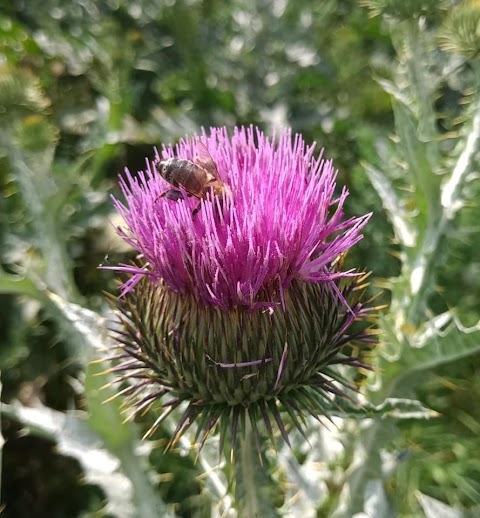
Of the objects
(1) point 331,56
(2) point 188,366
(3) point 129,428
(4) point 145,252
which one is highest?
(1) point 331,56

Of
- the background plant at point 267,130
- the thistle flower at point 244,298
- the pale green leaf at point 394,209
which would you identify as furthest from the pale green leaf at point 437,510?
the pale green leaf at point 394,209

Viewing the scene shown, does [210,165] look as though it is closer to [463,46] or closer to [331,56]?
[463,46]

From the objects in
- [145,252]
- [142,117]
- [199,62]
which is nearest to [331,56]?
[199,62]

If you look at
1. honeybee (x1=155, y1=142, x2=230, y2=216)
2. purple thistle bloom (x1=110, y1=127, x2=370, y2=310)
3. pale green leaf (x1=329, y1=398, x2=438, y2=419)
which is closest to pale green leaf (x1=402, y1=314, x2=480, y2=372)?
pale green leaf (x1=329, y1=398, x2=438, y2=419)

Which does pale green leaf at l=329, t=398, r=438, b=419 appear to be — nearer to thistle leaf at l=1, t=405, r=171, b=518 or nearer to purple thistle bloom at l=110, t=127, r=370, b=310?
purple thistle bloom at l=110, t=127, r=370, b=310

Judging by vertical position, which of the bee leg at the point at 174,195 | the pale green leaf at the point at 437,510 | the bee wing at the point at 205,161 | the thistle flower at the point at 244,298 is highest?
the bee wing at the point at 205,161

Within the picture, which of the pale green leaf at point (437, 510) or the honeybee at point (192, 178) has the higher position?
the honeybee at point (192, 178)

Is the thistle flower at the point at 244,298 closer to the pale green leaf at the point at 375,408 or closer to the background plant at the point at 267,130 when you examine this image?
the pale green leaf at the point at 375,408
